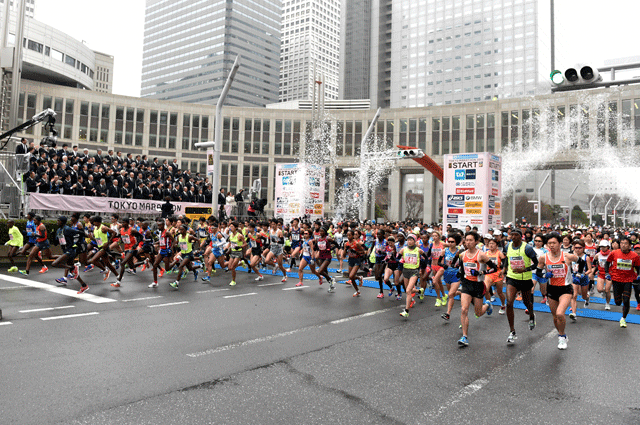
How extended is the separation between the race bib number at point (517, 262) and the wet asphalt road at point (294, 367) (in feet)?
4.24

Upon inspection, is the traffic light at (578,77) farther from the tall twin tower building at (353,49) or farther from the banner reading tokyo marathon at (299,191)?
the tall twin tower building at (353,49)

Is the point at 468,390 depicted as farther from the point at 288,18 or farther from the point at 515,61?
the point at 288,18

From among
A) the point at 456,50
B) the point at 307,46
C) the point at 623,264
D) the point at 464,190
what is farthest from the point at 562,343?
the point at 307,46

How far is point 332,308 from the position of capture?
1035cm

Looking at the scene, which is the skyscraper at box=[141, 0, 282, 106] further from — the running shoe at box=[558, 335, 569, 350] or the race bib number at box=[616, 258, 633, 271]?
the running shoe at box=[558, 335, 569, 350]

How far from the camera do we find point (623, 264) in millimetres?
9500

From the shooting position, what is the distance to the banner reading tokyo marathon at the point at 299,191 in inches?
997

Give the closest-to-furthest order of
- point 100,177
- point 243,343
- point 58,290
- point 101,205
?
point 243,343 → point 58,290 → point 101,205 → point 100,177

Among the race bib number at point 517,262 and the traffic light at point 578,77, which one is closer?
the traffic light at point 578,77

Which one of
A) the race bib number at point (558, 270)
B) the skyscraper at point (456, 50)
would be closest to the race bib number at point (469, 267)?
the race bib number at point (558, 270)

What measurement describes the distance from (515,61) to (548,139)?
2723 inches

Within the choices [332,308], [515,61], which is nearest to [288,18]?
[515,61]

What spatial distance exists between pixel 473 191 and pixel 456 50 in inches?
4275

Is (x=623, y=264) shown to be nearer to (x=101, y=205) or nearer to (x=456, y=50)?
(x=101, y=205)
